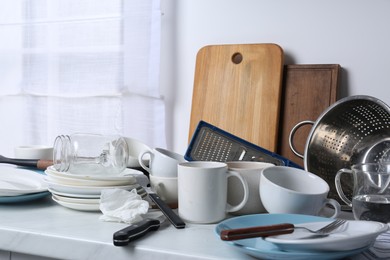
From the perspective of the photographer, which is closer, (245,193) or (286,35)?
(245,193)

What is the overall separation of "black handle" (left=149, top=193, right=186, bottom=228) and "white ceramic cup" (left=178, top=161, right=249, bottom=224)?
2cm

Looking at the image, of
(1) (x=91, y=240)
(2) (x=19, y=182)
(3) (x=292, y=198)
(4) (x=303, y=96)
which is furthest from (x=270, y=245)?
(4) (x=303, y=96)

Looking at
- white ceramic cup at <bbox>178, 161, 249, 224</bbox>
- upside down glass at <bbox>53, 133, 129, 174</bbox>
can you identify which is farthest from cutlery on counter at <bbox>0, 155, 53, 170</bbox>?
white ceramic cup at <bbox>178, 161, 249, 224</bbox>

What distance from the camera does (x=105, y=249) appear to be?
2.02 ft

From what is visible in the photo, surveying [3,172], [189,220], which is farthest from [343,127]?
[3,172]

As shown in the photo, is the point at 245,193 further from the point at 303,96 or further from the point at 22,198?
the point at 303,96

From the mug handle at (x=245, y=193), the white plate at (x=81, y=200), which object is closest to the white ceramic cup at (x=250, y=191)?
the mug handle at (x=245, y=193)

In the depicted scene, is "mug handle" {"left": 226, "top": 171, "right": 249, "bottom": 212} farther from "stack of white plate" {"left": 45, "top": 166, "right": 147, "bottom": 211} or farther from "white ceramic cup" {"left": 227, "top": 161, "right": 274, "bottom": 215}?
"stack of white plate" {"left": 45, "top": 166, "right": 147, "bottom": 211}

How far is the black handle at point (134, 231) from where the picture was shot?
60 cm

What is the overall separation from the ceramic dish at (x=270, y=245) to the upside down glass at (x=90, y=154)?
0.33 metres

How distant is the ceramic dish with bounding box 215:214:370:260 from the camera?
0.53 meters

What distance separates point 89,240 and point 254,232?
23cm

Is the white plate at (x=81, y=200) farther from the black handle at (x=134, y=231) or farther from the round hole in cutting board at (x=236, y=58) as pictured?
the round hole in cutting board at (x=236, y=58)

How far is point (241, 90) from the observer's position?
50.8 inches
